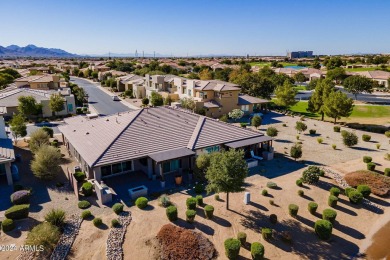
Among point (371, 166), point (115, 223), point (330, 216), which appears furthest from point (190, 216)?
point (371, 166)

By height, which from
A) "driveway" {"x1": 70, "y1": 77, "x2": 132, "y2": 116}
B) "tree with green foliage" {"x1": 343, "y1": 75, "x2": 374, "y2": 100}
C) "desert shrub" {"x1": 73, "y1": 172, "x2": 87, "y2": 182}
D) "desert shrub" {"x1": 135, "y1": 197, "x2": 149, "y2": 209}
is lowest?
"desert shrub" {"x1": 135, "y1": 197, "x2": 149, "y2": 209}

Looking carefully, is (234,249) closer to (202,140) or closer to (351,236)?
(351,236)

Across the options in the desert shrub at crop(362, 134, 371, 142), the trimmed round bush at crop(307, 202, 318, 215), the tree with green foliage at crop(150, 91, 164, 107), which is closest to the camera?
the trimmed round bush at crop(307, 202, 318, 215)

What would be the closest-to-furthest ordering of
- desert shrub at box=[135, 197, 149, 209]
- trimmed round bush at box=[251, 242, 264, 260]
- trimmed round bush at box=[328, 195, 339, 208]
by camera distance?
trimmed round bush at box=[251, 242, 264, 260] < desert shrub at box=[135, 197, 149, 209] < trimmed round bush at box=[328, 195, 339, 208]

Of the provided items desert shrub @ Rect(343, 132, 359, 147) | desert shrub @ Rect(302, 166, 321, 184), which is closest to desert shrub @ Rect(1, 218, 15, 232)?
desert shrub @ Rect(302, 166, 321, 184)

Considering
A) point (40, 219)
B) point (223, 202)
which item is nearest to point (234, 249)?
point (223, 202)

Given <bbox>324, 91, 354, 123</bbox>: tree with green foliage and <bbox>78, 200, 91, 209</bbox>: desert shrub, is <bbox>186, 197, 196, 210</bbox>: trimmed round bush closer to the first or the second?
<bbox>78, 200, 91, 209</bbox>: desert shrub
